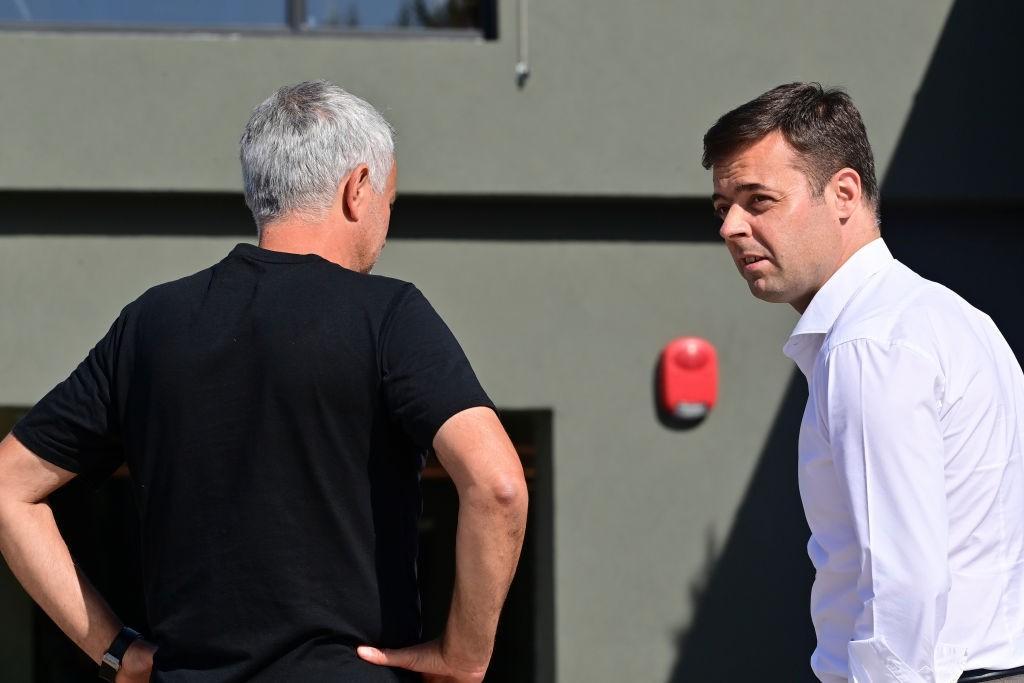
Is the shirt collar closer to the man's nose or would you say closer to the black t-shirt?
the man's nose

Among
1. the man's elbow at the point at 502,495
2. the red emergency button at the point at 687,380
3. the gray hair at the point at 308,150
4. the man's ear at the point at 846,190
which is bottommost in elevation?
the red emergency button at the point at 687,380

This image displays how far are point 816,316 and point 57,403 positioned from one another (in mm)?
1303

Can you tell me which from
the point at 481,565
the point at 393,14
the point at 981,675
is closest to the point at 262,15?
the point at 393,14

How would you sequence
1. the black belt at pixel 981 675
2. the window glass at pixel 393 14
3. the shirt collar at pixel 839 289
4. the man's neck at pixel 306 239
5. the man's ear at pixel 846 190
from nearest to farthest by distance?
1. the black belt at pixel 981 675
2. the man's neck at pixel 306 239
3. the shirt collar at pixel 839 289
4. the man's ear at pixel 846 190
5. the window glass at pixel 393 14

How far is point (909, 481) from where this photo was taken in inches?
75.4

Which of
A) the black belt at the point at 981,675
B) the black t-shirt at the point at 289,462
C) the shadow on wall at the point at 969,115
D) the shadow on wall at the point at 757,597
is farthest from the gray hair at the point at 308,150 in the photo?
the shadow on wall at the point at 969,115

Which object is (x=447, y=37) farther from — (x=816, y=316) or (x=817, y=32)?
(x=816, y=316)

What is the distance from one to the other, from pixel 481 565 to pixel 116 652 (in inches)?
27.6

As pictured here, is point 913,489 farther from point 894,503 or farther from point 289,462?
point 289,462

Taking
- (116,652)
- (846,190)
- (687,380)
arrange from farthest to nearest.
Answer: (687,380)
(846,190)
(116,652)

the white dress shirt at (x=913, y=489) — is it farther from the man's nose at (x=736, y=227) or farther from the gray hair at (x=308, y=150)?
the gray hair at (x=308, y=150)

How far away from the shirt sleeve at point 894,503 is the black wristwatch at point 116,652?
3.93 ft

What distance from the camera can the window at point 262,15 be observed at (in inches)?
193

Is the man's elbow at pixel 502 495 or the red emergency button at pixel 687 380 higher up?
the man's elbow at pixel 502 495
